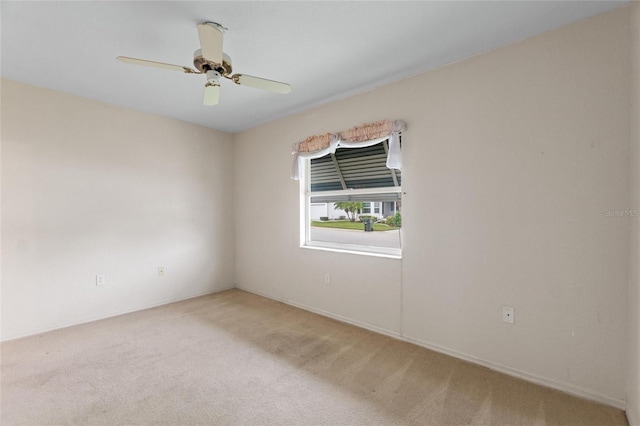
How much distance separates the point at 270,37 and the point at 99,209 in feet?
9.01

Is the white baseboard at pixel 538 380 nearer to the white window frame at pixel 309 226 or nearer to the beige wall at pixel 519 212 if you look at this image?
the beige wall at pixel 519 212

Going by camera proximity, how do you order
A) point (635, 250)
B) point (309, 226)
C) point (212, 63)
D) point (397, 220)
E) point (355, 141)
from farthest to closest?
point (309, 226) → point (355, 141) → point (397, 220) → point (212, 63) → point (635, 250)

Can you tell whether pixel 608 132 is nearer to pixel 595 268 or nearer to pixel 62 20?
pixel 595 268

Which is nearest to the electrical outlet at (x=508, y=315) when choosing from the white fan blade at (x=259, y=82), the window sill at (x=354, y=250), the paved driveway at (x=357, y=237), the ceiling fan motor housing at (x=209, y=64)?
the window sill at (x=354, y=250)

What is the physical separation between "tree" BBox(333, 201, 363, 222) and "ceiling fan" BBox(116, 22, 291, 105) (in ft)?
5.00

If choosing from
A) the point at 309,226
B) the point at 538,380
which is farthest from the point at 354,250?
the point at 538,380

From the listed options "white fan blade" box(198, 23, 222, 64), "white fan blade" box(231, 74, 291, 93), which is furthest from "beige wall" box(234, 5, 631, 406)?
"white fan blade" box(198, 23, 222, 64)

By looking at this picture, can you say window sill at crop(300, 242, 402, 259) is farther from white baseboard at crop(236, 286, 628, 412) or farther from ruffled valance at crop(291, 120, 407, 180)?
ruffled valance at crop(291, 120, 407, 180)

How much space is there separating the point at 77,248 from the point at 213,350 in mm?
1964

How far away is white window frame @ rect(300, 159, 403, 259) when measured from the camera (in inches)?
115

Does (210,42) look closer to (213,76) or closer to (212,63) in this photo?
(212,63)

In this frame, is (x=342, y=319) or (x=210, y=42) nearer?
(x=210, y=42)

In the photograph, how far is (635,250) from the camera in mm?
1597

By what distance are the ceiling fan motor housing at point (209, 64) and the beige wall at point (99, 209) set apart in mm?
2059
